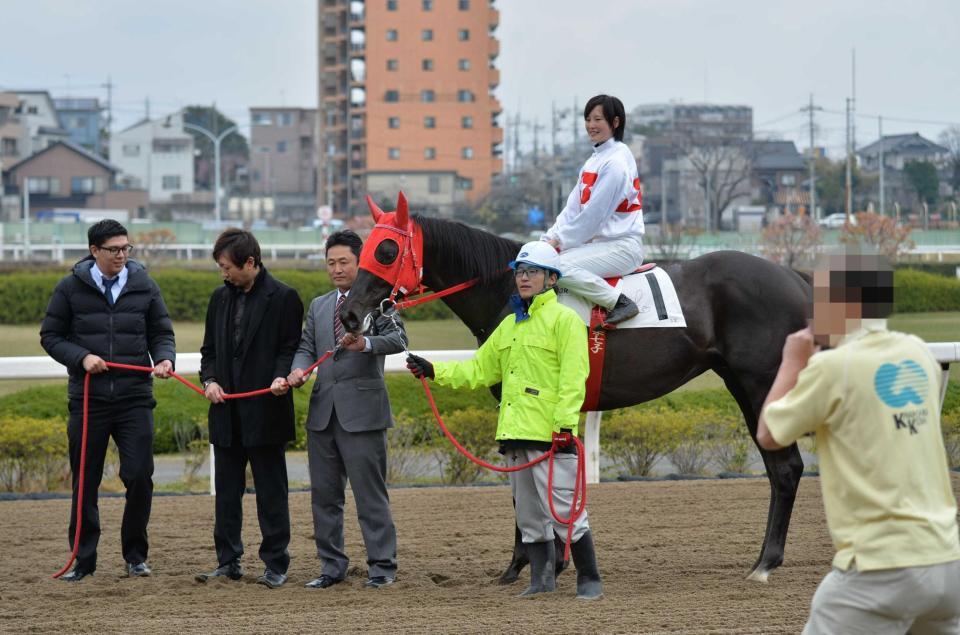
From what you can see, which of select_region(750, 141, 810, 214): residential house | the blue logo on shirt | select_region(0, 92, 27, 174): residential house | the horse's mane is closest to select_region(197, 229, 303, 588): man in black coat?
the horse's mane

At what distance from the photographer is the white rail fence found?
22.1ft

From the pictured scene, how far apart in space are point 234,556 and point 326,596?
1.85 feet

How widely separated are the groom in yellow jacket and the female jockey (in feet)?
Result: 1.44

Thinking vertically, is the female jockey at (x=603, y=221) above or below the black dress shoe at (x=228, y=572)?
above

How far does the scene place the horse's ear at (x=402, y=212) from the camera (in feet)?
15.5

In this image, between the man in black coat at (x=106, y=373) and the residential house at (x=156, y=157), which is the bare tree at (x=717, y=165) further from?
the man in black coat at (x=106, y=373)

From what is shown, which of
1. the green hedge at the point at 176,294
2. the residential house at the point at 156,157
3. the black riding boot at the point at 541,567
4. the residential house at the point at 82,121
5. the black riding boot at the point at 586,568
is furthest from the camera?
the residential house at the point at 82,121

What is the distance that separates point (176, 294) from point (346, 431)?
15745 mm

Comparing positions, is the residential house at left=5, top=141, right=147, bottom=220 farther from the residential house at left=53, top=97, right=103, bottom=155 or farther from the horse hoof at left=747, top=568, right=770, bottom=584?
the horse hoof at left=747, top=568, right=770, bottom=584

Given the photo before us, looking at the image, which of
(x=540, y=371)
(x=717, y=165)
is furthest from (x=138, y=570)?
(x=717, y=165)

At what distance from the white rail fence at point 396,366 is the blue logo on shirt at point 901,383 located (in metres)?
4.24

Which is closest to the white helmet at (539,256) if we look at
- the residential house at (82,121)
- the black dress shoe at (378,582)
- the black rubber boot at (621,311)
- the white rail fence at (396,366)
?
the black rubber boot at (621,311)

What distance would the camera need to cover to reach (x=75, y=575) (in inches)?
201

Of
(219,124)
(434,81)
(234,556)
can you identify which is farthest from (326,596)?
(219,124)
